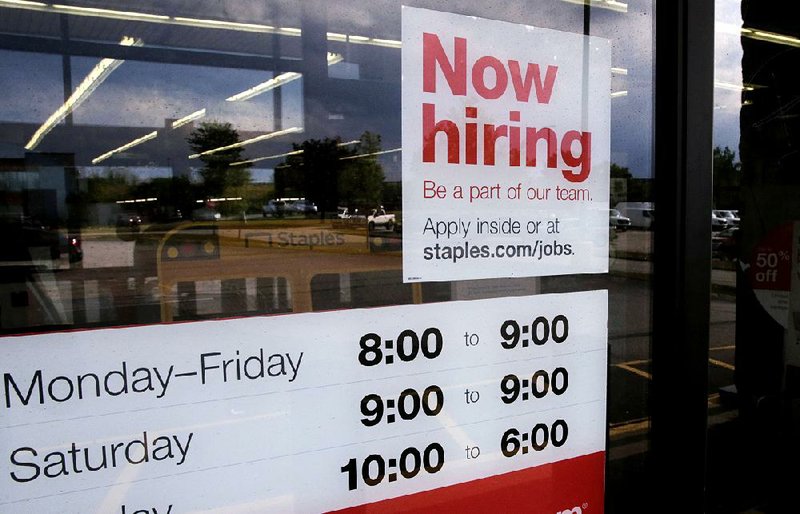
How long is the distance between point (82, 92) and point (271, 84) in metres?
0.41

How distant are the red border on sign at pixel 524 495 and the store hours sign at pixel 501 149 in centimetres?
59

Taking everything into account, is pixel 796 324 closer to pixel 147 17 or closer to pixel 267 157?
pixel 267 157

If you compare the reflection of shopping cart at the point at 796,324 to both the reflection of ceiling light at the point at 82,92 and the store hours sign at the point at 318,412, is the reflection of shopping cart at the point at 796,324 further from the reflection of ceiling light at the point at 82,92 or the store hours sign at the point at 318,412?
the reflection of ceiling light at the point at 82,92

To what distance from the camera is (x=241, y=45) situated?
1363 millimetres

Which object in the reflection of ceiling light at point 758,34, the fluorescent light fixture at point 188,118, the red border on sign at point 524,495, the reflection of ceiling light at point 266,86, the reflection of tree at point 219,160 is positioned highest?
the reflection of ceiling light at point 758,34

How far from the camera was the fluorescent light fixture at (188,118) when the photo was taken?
1.31 m

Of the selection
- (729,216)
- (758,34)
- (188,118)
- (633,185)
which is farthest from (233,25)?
(758,34)

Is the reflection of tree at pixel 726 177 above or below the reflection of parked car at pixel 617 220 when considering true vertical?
above

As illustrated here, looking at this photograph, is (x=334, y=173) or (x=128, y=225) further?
(x=334, y=173)

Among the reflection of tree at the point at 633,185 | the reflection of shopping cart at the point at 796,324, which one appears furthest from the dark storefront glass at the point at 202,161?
the reflection of shopping cart at the point at 796,324

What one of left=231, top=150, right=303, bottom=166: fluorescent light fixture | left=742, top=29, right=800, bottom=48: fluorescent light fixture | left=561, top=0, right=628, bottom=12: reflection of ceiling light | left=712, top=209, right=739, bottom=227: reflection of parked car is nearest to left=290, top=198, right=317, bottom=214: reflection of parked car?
left=231, top=150, right=303, bottom=166: fluorescent light fixture

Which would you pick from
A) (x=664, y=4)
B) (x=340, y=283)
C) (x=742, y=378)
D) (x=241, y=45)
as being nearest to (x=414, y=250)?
(x=340, y=283)

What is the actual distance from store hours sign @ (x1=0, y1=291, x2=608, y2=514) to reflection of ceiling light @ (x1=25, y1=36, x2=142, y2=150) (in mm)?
413

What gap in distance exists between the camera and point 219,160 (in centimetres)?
136
